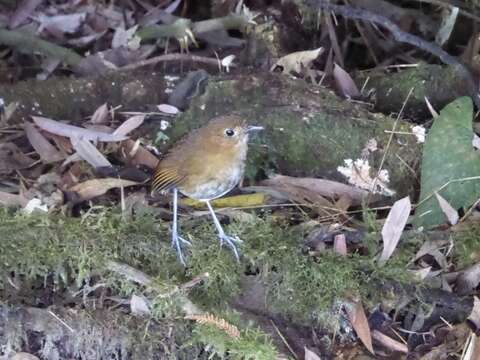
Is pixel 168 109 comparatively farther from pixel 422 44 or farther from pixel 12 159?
pixel 422 44

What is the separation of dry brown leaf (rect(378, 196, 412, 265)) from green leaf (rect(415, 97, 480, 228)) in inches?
3.9

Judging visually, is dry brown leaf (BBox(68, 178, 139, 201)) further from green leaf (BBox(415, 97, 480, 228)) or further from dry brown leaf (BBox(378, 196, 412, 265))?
green leaf (BBox(415, 97, 480, 228))

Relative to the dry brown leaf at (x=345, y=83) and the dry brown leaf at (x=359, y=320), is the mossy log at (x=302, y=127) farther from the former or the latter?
the dry brown leaf at (x=359, y=320)

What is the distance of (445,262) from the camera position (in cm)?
307

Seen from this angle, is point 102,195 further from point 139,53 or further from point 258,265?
point 139,53

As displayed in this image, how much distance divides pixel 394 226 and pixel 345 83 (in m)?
0.89

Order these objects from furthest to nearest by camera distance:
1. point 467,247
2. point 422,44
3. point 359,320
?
point 422,44, point 467,247, point 359,320

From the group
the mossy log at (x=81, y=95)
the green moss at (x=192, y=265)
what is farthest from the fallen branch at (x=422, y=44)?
the mossy log at (x=81, y=95)

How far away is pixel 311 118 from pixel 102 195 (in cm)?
97

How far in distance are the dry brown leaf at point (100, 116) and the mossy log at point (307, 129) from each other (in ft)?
1.57

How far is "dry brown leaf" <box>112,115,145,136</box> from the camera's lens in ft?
11.6

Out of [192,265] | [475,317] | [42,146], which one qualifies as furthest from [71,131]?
[475,317]

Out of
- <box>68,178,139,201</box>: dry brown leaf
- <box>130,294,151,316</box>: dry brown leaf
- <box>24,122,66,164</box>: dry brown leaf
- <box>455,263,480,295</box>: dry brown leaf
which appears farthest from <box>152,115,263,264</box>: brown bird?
<box>455,263,480,295</box>: dry brown leaf

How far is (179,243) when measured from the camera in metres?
3.04
